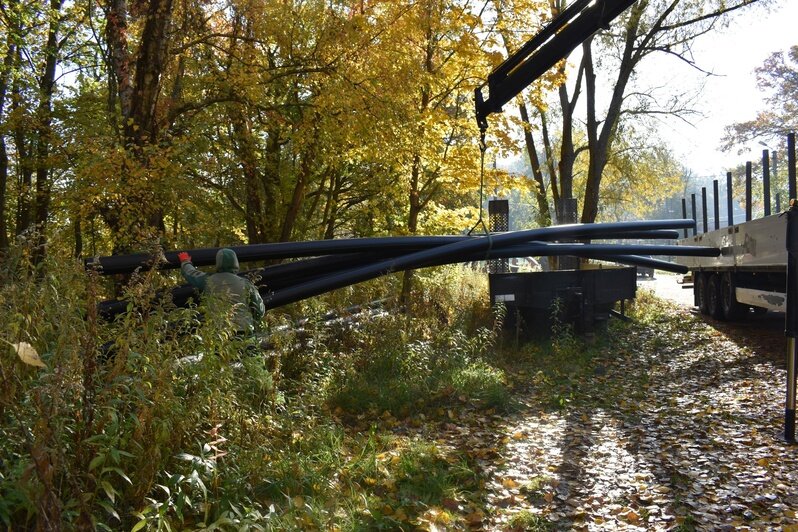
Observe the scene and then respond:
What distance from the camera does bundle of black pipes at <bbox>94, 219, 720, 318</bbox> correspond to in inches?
315

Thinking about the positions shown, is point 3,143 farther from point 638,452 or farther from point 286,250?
point 638,452

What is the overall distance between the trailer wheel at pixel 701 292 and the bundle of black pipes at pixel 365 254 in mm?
5822

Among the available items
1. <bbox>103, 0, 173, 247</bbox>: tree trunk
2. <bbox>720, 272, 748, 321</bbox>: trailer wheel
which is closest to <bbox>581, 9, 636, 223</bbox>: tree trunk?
<bbox>720, 272, 748, 321</bbox>: trailer wheel

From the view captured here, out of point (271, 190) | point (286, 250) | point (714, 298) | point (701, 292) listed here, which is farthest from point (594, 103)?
point (286, 250)

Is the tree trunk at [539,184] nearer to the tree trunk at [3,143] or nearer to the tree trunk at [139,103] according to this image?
the tree trunk at [3,143]

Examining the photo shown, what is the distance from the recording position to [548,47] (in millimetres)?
10117

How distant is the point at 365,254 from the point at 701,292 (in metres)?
11.1

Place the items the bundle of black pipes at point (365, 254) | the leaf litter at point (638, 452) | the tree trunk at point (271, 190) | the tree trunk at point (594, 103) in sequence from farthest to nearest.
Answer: the tree trunk at point (594, 103) → the tree trunk at point (271, 190) → the bundle of black pipes at point (365, 254) → the leaf litter at point (638, 452)

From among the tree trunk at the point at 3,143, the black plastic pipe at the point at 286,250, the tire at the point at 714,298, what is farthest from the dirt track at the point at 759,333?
the tree trunk at the point at 3,143

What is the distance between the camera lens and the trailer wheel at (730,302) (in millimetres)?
14402

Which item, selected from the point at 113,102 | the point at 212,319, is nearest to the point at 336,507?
the point at 212,319

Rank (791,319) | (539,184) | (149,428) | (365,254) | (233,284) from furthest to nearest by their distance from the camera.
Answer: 1. (539,184)
2. (365,254)
3. (233,284)
4. (791,319)
5. (149,428)

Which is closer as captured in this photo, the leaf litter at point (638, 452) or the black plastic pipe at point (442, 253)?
the leaf litter at point (638, 452)

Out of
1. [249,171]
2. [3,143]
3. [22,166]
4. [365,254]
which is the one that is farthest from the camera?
[3,143]
